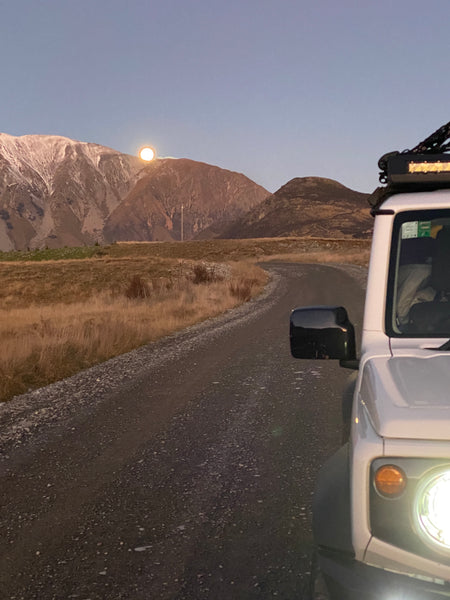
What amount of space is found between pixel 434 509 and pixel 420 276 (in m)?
1.70

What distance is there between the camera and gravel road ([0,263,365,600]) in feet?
10.5

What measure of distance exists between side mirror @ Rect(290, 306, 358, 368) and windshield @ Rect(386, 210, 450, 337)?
21cm

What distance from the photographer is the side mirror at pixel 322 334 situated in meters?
2.71

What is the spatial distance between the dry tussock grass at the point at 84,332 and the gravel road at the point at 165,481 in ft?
3.01

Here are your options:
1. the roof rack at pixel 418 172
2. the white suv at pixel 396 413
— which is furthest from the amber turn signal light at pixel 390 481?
the roof rack at pixel 418 172

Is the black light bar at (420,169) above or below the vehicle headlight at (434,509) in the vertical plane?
above

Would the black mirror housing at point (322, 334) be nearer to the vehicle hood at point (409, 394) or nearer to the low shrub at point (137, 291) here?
the vehicle hood at point (409, 394)

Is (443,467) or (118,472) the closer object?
(443,467)

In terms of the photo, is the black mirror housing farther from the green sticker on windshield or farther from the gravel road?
the gravel road

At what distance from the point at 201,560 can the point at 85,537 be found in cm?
84

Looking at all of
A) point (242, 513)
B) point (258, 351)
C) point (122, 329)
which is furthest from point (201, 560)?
point (122, 329)

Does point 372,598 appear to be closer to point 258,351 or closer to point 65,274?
point 258,351

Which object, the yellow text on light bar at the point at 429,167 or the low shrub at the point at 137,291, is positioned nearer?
the yellow text on light bar at the point at 429,167

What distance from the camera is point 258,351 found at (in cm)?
1074
